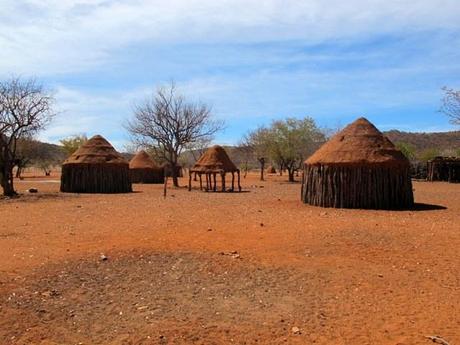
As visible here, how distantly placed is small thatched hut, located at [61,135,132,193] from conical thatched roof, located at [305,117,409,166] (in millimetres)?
11857

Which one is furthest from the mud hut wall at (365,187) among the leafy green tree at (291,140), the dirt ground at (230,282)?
the leafy green tree at (291,140)

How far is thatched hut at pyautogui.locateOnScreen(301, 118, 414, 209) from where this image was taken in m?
15.5

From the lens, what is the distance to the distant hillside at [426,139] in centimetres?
7328

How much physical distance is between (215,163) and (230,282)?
748 inches

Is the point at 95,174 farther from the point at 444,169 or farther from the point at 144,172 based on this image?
the point at 444,169

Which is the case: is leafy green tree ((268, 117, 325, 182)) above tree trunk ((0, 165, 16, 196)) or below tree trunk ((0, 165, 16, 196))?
above

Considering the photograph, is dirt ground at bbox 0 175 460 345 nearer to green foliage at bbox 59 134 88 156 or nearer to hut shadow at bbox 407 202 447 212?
hut shadow at bbox 407 202 447 212

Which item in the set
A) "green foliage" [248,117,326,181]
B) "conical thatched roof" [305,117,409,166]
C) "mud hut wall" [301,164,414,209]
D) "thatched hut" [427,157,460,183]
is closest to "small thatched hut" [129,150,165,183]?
"green foliage" [248,117,326,181]

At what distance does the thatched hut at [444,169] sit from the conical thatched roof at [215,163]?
64.2 feet

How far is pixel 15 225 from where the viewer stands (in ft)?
39.0

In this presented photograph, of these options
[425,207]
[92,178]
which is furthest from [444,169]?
[92,178]

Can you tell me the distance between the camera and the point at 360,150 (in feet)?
52.8

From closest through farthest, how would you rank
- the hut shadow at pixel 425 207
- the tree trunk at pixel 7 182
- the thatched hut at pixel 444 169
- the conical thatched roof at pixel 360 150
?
the hut shadow at pixel 425 207
the conical thatched roof at pixel 360 150
the tree trunk at pixel 7 182
the thatched hut at pixel 444 169

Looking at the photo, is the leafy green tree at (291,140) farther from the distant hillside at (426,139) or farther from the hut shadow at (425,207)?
the distant hillside at (426,139)
